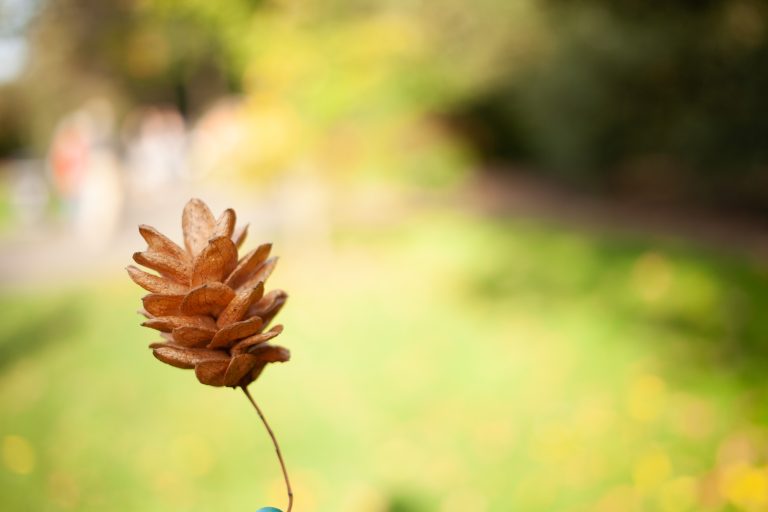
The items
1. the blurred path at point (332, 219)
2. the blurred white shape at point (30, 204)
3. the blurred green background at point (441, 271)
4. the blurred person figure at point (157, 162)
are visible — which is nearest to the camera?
the blurred green background at point (441, 271)

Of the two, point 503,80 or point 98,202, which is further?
point 503,80

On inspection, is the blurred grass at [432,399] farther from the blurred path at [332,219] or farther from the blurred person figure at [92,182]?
the blurred person figure at [92,182]

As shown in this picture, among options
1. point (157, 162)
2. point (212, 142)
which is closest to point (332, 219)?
point (212, 142)

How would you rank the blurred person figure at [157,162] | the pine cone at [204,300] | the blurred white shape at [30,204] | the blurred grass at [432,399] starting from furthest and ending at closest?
the blurred person figure at [157,162]
the blurred white shape at [30,204]
the blurred grass at [432,399]
the pine cone at [204,300]

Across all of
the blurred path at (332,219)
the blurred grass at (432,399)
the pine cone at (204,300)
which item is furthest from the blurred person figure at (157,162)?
the pine cone at (204,300)

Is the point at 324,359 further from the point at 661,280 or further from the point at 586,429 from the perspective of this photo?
the point at 661,280

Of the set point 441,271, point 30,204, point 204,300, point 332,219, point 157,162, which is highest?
point 157,162

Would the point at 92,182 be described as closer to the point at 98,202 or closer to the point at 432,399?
the point at 98,202

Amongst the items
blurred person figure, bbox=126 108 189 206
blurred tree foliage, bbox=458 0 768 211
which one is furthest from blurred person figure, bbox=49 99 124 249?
blurred tree foliage, bbox=458 0 768 211
